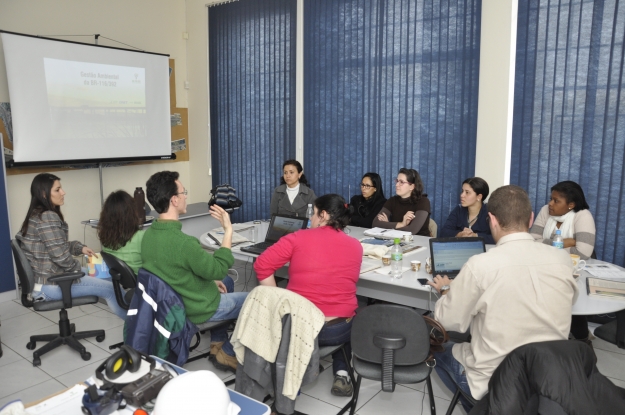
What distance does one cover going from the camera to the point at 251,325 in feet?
7.70

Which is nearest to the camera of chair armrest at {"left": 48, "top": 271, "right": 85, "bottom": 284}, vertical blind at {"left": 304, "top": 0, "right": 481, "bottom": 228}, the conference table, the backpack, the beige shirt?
the beige shirt

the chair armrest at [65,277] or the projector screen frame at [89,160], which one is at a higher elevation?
the projector screen frame at [89,160]

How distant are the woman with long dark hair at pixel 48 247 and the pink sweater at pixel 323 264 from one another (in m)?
1.38

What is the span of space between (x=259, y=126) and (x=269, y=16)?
127cm

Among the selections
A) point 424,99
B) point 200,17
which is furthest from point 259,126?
point 424,99

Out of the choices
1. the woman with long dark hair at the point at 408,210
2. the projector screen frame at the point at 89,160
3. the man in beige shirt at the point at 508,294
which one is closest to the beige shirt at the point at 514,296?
the man in beige shirt at the point at 508,294

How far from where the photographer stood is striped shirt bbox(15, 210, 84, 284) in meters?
3.36

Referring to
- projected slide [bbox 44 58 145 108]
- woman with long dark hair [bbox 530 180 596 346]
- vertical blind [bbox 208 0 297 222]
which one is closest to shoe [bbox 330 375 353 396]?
woman with long dark hair [bbox 530 180 596 346]

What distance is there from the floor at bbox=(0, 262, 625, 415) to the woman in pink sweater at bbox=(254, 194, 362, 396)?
1.47 ft

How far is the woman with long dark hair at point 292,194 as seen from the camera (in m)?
4.77

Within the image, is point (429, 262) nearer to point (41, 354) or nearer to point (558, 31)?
point (558, 31)

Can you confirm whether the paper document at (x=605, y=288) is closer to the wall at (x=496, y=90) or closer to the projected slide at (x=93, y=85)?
the wall at (x=496, y=90)

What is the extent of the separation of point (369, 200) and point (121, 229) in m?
2.31

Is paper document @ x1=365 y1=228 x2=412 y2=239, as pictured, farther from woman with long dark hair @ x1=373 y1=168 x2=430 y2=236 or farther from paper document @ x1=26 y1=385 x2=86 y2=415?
paper document @ x1=26 y1=385 x2=86 y2=415
